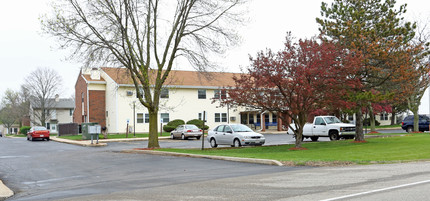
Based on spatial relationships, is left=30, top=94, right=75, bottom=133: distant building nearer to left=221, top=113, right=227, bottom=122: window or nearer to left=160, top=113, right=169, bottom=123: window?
left=160, top=113, right=169, bottom=123: window

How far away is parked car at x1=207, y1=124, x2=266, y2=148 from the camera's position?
78.2 ft

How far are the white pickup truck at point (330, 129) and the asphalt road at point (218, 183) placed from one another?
14.4 meters

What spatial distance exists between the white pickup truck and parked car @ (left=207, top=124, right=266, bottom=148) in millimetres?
6173

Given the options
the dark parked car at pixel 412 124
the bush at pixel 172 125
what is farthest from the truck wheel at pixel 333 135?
the bush at pixel 172 125

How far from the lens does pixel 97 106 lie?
5003cm

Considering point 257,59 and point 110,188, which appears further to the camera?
point 257,59

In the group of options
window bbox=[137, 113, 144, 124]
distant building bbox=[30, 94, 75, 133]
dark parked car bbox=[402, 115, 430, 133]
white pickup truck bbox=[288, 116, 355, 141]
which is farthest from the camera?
distant building bbox=[30, 94, 75, 133]

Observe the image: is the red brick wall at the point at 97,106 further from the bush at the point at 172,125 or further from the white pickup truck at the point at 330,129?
the white pickup truck at the point at 330,129

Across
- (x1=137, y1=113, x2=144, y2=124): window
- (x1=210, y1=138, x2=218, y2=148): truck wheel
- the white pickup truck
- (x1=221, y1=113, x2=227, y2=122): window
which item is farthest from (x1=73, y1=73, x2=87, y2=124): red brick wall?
the white pickup truck

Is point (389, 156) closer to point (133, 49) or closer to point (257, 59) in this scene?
point (257, 59)

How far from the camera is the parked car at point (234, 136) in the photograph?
2383 cm

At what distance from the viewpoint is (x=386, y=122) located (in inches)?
2601

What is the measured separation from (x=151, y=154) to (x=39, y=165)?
5.75 meters

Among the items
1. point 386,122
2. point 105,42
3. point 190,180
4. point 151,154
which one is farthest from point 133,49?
point 386,122
